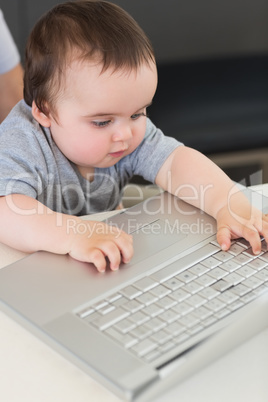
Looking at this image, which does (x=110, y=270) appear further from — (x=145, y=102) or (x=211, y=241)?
(x=145, y=102)

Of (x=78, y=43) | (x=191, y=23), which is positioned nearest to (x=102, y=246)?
(x=78, y=43)

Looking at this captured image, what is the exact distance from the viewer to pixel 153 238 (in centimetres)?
73

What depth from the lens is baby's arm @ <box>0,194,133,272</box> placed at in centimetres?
68

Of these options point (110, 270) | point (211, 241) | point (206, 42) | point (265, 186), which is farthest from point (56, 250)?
point (206, 42)

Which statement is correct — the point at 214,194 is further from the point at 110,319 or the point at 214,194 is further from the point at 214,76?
the point at 214,76

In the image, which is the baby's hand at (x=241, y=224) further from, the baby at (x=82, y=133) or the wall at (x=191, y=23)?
the wall at (x=191, y=23)

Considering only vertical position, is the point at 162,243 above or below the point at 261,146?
above

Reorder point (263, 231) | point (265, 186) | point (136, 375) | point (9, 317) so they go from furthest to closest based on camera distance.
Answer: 1. point (265, 186)
2. point (263, 231)
3. point (9, 317)
4. point (136, 375)

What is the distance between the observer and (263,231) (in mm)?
735

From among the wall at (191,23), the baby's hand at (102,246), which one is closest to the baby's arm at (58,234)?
the baby's hand at (102,246)

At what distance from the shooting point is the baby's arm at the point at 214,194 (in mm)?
734

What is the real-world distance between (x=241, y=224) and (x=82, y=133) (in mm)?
248

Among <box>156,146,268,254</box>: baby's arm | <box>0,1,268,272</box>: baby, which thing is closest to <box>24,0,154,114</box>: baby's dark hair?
<box>0,1,268,272</box>: baby

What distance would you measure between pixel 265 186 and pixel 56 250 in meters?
0.35
